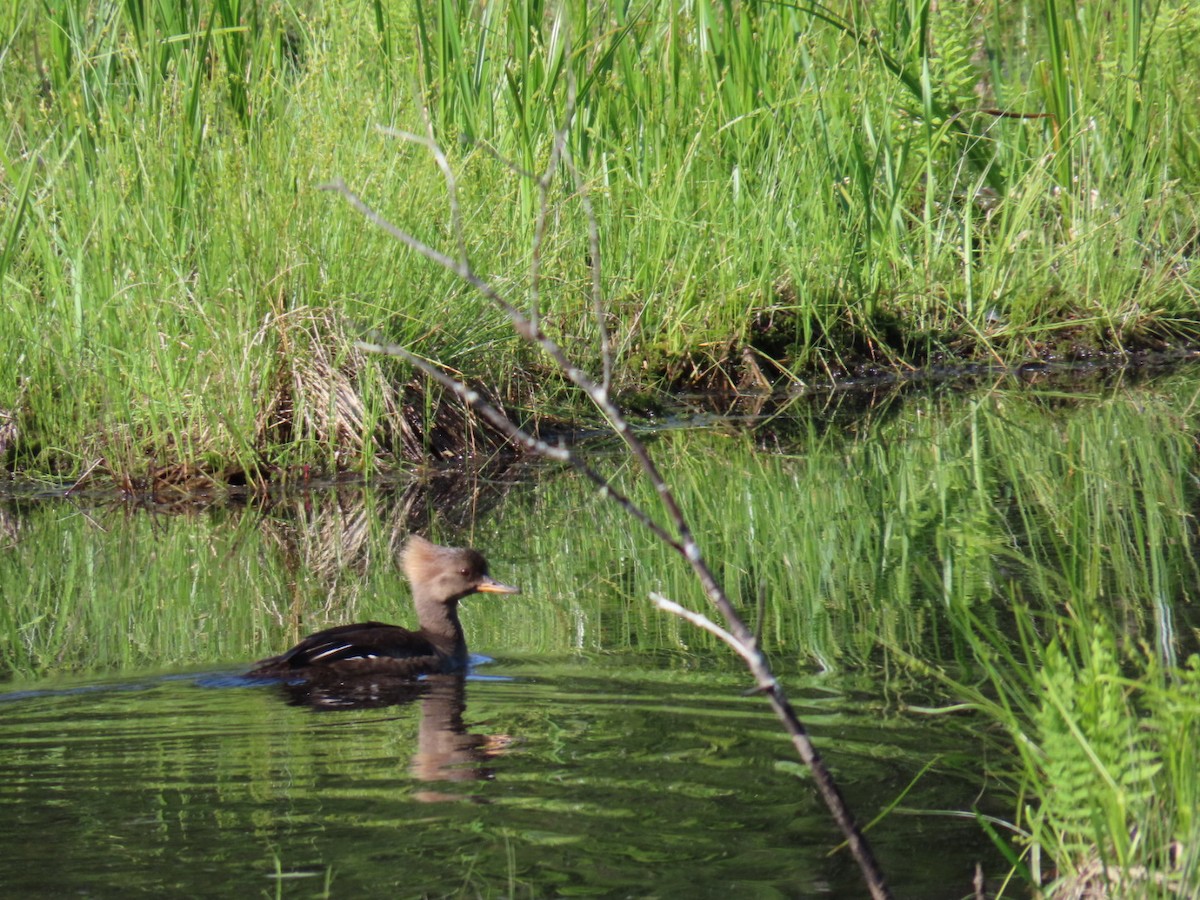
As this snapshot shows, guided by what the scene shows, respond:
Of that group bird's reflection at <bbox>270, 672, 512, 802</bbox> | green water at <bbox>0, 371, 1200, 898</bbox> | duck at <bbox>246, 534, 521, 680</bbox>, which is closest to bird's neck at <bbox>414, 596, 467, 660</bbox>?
duck at <bbox>246, 534, 521, 680</bbox>

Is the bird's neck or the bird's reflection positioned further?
the bird's neck

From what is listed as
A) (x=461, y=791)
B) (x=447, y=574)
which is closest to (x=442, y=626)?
(x=447, y=574)

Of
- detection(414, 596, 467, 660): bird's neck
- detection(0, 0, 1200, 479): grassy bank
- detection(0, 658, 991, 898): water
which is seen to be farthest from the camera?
detection(0, 0, 1200, 479): grassy bank

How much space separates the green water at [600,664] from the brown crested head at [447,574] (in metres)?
0.19

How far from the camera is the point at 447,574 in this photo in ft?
20.6

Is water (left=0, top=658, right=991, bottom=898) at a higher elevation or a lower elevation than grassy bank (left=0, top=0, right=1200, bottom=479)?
lower

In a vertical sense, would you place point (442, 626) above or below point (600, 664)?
below

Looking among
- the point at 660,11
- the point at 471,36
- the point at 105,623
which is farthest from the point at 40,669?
the point at 660,11

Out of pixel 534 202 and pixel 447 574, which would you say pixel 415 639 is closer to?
pixel 447 574

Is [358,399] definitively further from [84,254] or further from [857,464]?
[857,464]

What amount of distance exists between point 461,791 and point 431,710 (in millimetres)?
1166

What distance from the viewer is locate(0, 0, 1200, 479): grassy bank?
8305 millimetres

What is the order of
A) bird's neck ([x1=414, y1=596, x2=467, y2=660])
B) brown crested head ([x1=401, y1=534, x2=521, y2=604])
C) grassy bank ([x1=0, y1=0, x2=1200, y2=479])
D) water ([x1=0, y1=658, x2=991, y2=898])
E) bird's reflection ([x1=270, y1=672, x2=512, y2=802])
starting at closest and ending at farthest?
water ([x1=0, y1=658, x2=991, y2=898]) → bird's reflection ([x1=270, y1=672, x2=512, y2=802]) → bird's neck ([x1=414, y1=596, x2=467, y2=660]) → brown crested head ([x1=401, y1=534, x2=521, y2=604]) → grassy bank ([x1=0, y1=0, x2=1200, y2=479])

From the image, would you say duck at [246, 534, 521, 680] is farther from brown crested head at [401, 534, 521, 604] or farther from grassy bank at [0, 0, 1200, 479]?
grassy bank at [0, 0, 1200, 479]
